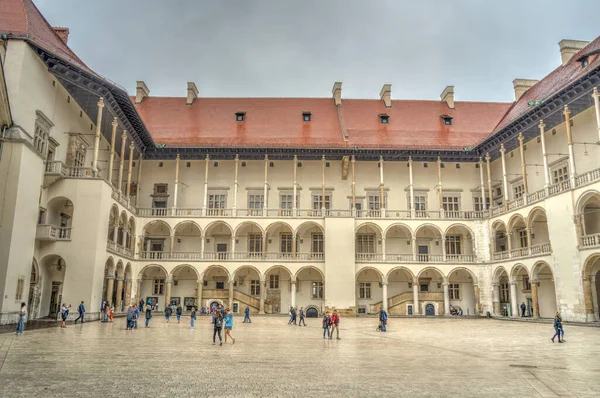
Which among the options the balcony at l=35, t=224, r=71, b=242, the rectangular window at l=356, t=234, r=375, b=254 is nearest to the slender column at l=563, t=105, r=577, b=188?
the rectangular window at l=356, t=234, r=375, b=254

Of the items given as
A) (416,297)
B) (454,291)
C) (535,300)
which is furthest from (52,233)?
(454,291)

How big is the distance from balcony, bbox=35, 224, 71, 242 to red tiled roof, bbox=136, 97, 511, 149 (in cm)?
1266

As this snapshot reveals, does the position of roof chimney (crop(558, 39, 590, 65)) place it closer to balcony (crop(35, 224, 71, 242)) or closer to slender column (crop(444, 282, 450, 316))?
slender column (crop(444, 282, 450, 316))

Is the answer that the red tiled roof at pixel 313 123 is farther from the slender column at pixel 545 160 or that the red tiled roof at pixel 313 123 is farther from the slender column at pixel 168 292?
the slender column at pixel 168 292

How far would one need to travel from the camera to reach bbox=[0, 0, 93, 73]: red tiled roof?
20172 millimetres

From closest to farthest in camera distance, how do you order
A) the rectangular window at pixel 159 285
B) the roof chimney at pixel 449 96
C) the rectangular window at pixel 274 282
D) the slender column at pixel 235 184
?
the slender column at pixel 235 184 → the rectangular window at pixel 159 285 → the rectangular window at pixel 274 282 → the roof chimney at pixel 449 96

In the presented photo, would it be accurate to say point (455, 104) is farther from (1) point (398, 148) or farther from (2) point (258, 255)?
(2) point (258, 255)

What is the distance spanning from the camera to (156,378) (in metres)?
8.34

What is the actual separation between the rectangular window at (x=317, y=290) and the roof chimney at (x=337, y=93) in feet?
49.4

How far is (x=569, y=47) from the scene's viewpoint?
107 feet

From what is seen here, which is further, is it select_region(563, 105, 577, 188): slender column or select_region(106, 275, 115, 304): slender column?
select_region(106, 275, 115, 304): slender column

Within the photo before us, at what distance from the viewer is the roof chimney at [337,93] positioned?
39.8 metres

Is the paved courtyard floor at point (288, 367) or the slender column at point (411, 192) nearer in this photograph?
the paved courtyard floor at point (288, 367)

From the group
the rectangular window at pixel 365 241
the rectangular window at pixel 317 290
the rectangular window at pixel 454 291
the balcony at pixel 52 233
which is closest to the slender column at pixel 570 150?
the rectangular window at pixel 454 291
